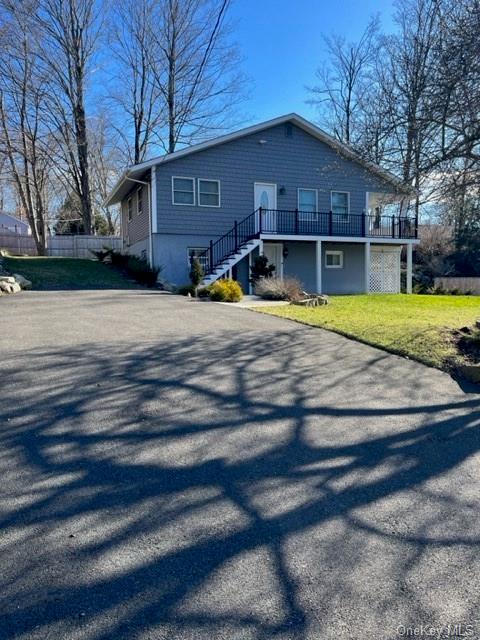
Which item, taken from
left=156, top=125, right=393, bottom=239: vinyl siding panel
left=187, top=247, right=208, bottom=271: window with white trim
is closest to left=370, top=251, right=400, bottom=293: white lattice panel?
left=156, top=125, right=393, bottom=239: vinyl siding panel

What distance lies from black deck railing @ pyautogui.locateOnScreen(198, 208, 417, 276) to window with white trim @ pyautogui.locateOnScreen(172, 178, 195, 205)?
1881mm

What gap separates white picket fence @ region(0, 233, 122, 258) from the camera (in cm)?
2747

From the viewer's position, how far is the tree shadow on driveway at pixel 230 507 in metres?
2.04

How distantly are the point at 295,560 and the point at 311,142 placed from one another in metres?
19.6

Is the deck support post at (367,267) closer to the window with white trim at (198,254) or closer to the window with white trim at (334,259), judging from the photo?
the window with white trim at (334,259)

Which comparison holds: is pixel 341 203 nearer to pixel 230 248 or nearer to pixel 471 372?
pixel 230 248

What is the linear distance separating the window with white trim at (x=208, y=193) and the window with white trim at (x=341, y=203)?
532 cm

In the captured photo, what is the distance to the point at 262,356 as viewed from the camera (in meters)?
6.45

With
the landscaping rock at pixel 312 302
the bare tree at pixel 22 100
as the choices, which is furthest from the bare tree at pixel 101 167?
the landscaping rock at pixel 312 302

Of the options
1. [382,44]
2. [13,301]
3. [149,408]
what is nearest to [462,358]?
[149,408]

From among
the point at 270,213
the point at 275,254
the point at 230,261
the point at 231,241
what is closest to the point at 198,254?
the point at 231,241

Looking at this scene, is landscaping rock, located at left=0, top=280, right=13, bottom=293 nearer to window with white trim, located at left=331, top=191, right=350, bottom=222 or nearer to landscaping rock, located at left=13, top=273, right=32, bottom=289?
landscaping rock, located at left=13, top=273, right=32, bottom=289

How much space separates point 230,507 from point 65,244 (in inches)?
1118

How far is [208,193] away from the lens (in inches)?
719
